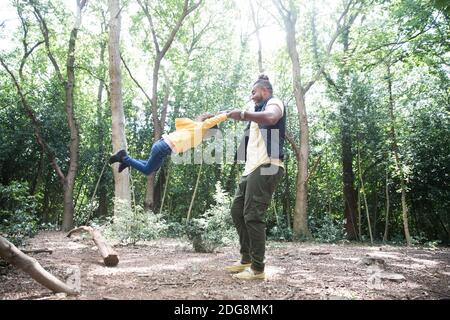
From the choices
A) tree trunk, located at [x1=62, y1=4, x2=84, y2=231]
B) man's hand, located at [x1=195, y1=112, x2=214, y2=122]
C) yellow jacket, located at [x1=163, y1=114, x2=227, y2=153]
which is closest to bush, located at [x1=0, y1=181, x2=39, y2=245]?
yellow jacket, located at [x1=163, y1=114, x2=227, y2=153]

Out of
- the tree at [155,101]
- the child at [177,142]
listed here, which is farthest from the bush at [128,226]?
the tree at [155,101]

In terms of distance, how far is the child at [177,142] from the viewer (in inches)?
146

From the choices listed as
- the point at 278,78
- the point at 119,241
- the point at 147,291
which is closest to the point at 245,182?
the point at 147,291

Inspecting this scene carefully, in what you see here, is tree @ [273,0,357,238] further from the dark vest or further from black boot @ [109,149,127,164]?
black boot @ [109,149,127,164]

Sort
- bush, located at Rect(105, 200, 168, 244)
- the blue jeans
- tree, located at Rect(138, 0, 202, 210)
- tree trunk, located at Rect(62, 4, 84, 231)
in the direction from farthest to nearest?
tree, located at Rect(138, 0, 202, 210) → tree trunk, located at Rect(62, 4, 84, 231) → bush, located at Rect(105, 200, 168, 244) → the blue jeans

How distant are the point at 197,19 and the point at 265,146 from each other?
46.5 feet

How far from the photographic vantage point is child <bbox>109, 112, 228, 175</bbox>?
3705 mm

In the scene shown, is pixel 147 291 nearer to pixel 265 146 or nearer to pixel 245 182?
pixel 245 182

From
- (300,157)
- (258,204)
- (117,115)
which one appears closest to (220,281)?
(258,204)

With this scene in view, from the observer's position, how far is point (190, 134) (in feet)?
12.3

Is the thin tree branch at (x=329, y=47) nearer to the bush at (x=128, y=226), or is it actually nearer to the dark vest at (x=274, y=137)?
the bush at (x=128, y=226)

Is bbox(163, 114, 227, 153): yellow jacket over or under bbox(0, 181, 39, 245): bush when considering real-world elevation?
over

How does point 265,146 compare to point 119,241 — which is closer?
point 265,146
